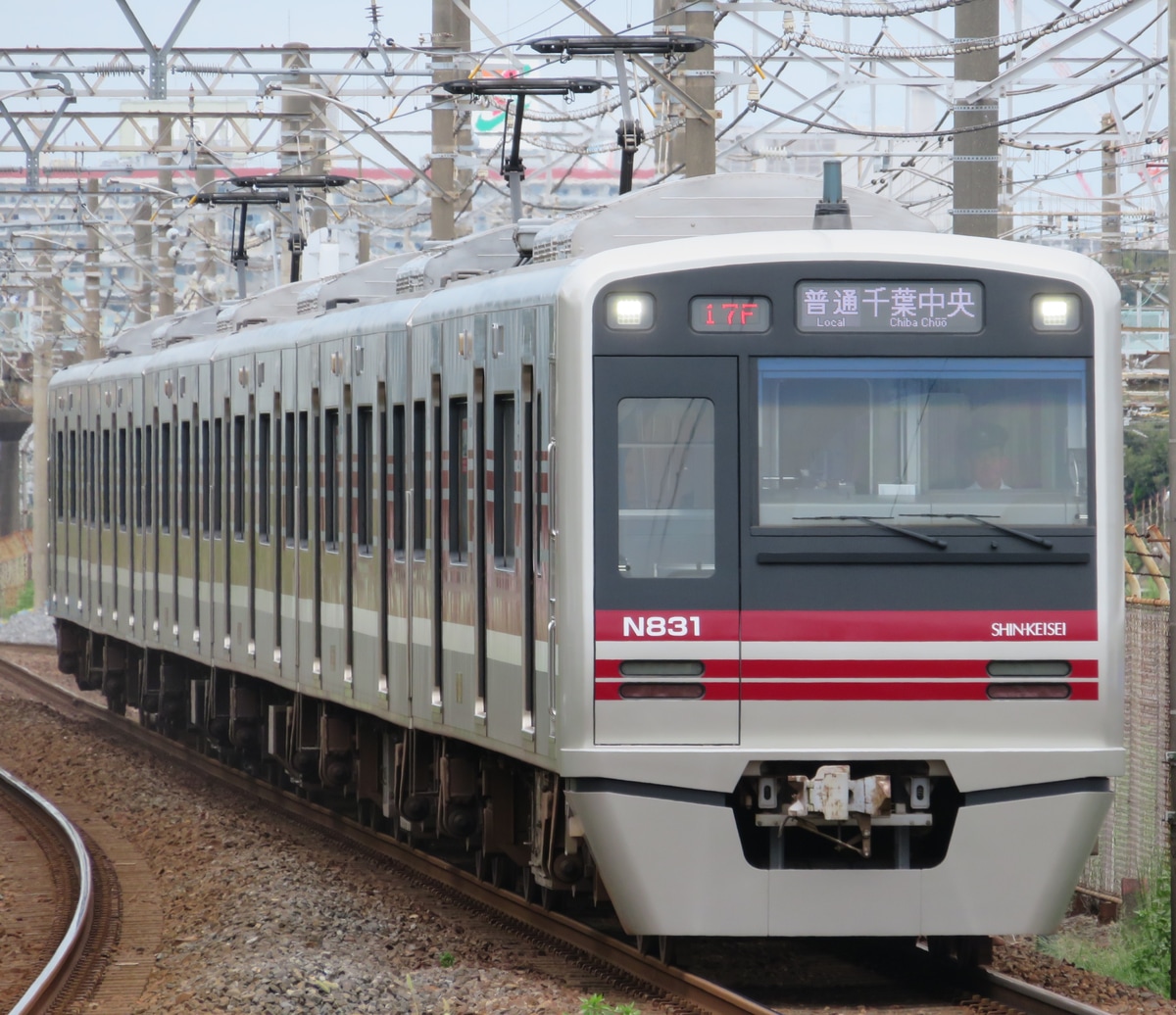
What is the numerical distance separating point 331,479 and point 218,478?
3.44 m

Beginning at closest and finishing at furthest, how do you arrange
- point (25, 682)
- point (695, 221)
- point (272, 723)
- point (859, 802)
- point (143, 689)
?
1. point (859, 802)
2. point (695, 221)
3. point (272, 723)
4. point (143, 689)
5. point (25, 682)

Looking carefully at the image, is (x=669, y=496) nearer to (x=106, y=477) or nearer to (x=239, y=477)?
(x=239, y=477)

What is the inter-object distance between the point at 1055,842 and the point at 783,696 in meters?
1.16

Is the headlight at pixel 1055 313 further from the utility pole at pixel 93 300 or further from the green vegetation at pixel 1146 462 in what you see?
the green vegetation at pixel 1146 462

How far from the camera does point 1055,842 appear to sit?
849 cm

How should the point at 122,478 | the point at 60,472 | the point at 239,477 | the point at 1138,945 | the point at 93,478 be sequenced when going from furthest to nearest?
1. the point at 60,472
2. the point at 93,478
3. the point at 122,478
4. the point at 239,477
5. the point at 1138,945

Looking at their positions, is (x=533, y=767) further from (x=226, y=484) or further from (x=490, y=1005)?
(x=226, y=484)

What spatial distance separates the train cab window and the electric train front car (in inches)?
0.4

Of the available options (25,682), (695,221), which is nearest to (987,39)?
(695,221)

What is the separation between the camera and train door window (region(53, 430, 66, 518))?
23594mm

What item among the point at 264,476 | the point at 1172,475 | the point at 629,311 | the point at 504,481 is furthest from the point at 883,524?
the point at 264,476

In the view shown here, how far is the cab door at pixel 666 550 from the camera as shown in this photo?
327 inches

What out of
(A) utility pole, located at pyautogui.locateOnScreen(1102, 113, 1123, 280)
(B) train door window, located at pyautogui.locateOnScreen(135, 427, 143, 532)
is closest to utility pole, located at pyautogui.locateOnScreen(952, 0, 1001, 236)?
(B) train door window, located at pyautogui.locateOnScreen(135, 427, 143, 532)

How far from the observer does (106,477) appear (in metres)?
20.9
